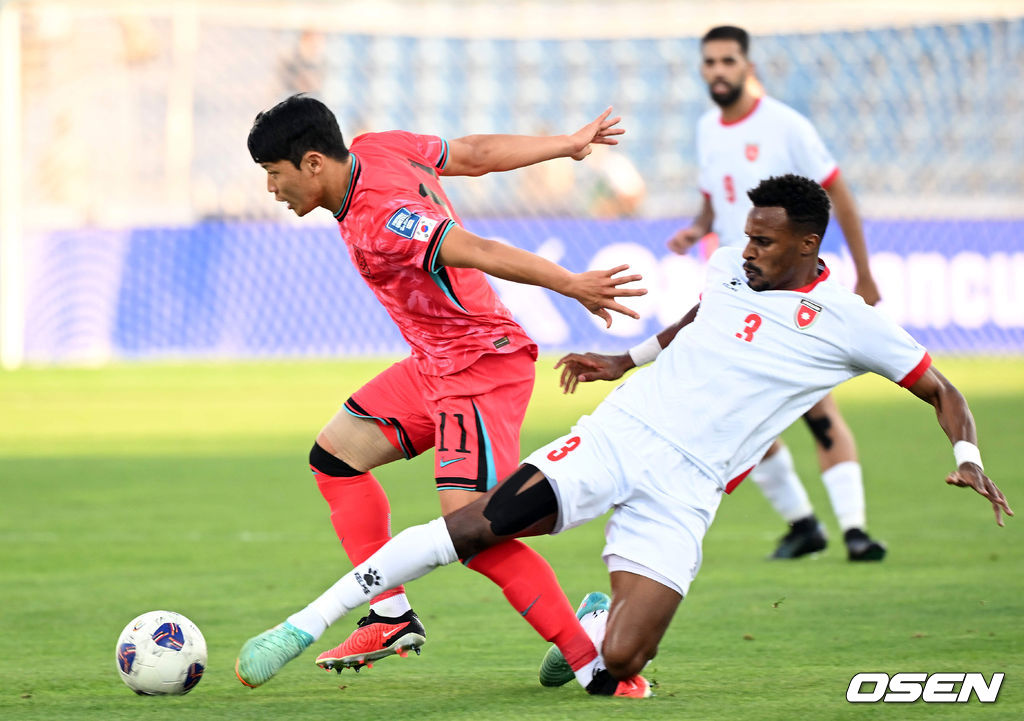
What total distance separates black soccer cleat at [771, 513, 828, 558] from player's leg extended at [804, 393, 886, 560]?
0.12 metres

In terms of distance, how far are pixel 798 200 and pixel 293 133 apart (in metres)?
1.54

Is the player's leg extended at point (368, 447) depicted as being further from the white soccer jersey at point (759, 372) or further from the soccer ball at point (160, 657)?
the white soccer jersey at point (759, 372)

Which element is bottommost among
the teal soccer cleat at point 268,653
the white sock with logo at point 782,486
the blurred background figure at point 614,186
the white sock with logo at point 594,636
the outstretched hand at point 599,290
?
the blurred background figure at point 614,186

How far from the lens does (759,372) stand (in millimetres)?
4508

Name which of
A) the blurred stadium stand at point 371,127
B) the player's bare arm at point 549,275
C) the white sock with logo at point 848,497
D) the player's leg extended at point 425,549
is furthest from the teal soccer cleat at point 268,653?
the blurred stadium stand at point 371,127

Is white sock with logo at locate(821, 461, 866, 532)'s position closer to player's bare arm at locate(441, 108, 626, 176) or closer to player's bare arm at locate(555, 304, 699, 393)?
player's bare arm at locate(555, 304, 699, 393)

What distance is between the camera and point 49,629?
5.46 metres

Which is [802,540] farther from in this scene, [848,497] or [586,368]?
[586,368]

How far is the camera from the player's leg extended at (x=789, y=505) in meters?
7.12

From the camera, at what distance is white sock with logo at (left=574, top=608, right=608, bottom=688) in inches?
173

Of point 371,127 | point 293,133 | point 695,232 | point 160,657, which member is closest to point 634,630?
point 160,657

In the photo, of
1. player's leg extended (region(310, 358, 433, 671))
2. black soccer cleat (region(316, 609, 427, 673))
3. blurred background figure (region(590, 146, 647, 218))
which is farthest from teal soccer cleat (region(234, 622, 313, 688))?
blurred background figure (region(590, 146, 647, 218))

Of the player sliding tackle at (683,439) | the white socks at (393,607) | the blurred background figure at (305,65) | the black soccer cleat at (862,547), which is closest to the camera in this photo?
the player sliding tackle at (683,439)

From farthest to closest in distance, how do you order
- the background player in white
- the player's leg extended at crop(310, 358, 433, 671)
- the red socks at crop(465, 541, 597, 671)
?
the background player in white → the player's leg extended at crop(310, 358, 433, 671) → the red socks at crop(465, 541, 597, 671)
